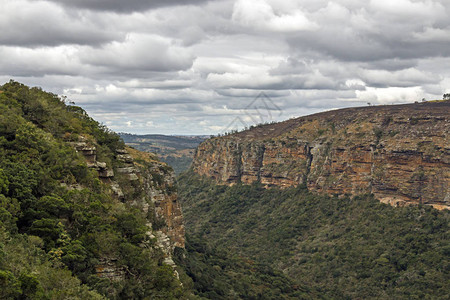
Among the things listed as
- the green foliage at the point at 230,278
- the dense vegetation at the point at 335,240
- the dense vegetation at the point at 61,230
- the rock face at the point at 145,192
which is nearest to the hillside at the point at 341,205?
the dense vegetation at the point at 335,240

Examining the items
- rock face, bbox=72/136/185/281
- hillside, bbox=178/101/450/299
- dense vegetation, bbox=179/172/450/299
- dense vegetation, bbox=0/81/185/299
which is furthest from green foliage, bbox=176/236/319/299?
dense vegetation, bbox=0/81/185/299

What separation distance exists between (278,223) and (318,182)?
19.1m

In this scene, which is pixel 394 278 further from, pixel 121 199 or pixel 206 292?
pixel 121 199

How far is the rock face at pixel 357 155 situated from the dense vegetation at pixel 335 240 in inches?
185

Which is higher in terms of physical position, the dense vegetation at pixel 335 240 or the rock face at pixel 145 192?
the rock face at pixel 145 192

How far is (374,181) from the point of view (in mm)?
128625

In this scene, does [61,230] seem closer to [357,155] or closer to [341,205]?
[357,155]

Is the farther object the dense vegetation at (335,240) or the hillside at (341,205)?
the hillside at (341,205)

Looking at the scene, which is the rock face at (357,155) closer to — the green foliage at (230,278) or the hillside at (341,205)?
the hillside at (341,205)

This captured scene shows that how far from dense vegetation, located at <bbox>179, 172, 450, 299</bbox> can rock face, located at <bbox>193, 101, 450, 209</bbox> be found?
15.4 feet

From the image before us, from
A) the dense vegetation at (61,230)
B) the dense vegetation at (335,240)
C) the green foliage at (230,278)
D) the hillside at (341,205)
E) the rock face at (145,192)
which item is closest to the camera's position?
the dense vegetation at (61,230)

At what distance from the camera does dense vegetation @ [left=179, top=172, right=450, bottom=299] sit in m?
96.1

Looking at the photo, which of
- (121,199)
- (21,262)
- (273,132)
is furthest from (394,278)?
(273,132)

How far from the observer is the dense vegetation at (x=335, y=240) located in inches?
3782
